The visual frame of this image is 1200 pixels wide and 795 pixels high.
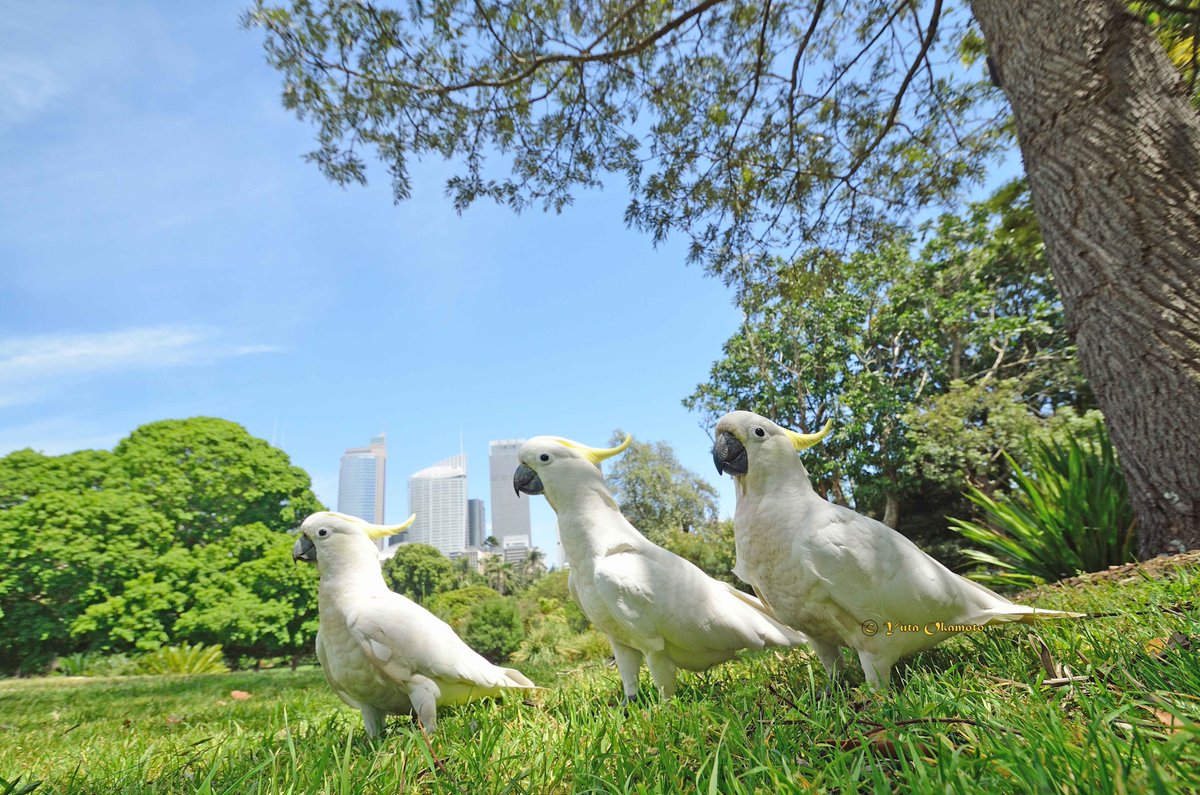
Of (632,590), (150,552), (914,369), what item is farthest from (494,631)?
(914,369)

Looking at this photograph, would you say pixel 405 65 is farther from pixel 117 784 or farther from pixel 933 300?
pixel 933 300

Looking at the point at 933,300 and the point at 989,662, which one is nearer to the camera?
the point at 989,662

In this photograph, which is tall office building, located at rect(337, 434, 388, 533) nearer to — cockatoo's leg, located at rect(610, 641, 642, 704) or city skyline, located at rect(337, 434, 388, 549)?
city skyline, located at rect(337, 434, 388, 549)

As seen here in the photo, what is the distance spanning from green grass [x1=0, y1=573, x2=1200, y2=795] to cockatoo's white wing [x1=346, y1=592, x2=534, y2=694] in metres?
0.15

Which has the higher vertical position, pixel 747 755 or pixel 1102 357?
pixel 1102 357

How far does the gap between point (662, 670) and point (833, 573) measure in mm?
774

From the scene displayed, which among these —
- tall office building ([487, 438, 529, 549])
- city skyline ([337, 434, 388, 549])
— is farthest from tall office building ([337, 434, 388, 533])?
tall office building ([487, 438, 529, 549])

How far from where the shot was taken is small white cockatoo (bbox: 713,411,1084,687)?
73.6 inches

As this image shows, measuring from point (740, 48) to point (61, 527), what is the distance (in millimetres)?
16797

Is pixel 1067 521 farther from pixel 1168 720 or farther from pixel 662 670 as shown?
pixel 1168 720

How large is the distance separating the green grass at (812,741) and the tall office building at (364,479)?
534 feet

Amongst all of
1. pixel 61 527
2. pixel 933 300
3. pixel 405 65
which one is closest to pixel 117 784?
pixel 405 65

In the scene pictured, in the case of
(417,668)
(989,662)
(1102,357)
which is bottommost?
(989,662)

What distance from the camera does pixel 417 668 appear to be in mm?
2152
